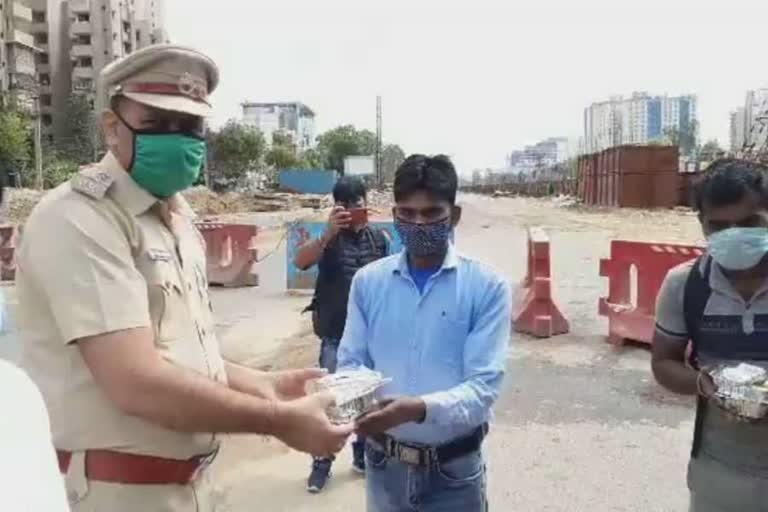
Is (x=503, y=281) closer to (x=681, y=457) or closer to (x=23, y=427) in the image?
(x=23, y=427)

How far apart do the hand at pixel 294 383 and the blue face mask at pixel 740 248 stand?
1287mm

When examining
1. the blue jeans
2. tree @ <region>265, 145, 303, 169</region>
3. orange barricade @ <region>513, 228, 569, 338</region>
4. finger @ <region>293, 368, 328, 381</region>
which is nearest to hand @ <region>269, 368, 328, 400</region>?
finger @ <region>293, 368, 328, 381</region>

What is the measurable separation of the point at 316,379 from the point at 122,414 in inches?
25.7

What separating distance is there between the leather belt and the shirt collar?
3.59ft

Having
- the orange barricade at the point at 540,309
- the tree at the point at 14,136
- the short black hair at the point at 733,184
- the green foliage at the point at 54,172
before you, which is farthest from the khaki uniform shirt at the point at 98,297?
the green foliage at the point at 54,172

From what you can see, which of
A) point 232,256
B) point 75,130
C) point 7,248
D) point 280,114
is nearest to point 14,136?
point 75,130

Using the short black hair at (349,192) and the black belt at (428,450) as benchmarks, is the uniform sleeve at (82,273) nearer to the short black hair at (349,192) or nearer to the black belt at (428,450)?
the black belt at (428,450)

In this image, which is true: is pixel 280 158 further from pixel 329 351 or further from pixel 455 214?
pixel 455 214

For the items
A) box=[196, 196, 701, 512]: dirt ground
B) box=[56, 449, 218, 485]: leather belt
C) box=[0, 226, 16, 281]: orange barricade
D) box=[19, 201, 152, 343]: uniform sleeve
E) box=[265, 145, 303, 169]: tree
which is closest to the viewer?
box=[19, 201, 152, 343]: uniform sleeve

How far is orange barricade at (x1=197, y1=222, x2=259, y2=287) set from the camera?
1448 centimetres

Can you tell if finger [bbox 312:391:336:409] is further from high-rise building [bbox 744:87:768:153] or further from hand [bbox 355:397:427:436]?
high-rise building [bbox 744:87:768:153]

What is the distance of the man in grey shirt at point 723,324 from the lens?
2.64 meters

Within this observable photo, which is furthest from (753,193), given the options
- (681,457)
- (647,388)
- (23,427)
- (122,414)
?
(647,388)

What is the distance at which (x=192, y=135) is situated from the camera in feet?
7.36
